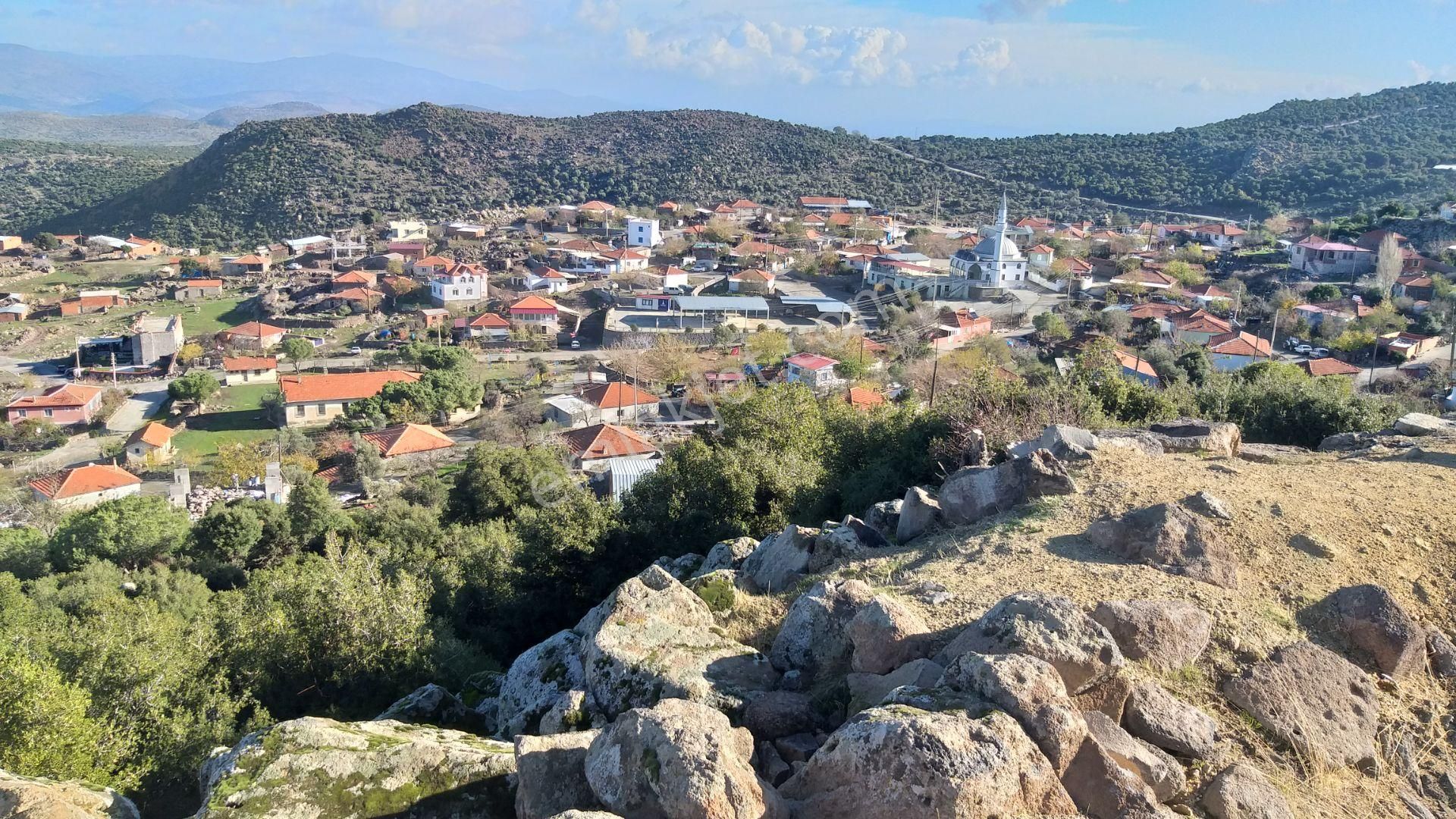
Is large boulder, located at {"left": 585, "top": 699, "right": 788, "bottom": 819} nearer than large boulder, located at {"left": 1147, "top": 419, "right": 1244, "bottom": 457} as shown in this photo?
Yes

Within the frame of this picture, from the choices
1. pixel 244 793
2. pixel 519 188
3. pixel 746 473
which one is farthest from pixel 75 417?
pixel 519 188

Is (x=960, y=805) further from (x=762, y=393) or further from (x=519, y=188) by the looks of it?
(x=519, y=188)

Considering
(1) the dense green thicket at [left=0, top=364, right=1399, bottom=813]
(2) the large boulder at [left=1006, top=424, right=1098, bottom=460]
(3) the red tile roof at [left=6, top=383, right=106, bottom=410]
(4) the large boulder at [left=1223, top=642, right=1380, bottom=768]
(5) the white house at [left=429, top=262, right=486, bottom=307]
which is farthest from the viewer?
(5) the white house at [left=429, top=262, right=486, bottom=307]

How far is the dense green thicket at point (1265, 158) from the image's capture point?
76375 mm

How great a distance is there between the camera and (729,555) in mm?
10078

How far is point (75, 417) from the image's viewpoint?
32.9m

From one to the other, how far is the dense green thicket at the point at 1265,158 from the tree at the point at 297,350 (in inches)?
2774

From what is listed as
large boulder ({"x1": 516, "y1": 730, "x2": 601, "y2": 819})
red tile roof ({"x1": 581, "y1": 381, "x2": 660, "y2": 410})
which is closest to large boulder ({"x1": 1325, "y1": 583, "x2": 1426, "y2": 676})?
large boulder ({"x1": 516, "y1": 730, "x2": 601, "y2": 819})

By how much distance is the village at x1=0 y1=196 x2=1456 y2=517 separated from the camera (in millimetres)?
29312

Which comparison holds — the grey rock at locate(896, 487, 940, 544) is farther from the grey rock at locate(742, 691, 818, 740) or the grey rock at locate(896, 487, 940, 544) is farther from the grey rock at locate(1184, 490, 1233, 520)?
the grey rock at locate(742, 691, 818, 740)

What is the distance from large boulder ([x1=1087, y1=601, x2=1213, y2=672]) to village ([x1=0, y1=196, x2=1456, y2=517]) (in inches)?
467

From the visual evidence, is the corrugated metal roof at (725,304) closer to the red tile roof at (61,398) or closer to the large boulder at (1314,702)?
the red tile roof at (61,398)

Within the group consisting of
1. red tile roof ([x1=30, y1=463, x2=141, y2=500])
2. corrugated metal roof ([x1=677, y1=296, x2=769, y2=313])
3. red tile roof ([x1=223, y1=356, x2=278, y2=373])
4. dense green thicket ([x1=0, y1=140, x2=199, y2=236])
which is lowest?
red tile roof ([x1=30, y1=463, x2=141, y2=500])

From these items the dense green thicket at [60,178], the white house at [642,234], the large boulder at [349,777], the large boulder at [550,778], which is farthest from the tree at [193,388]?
the dense green thicket at [60,178]
